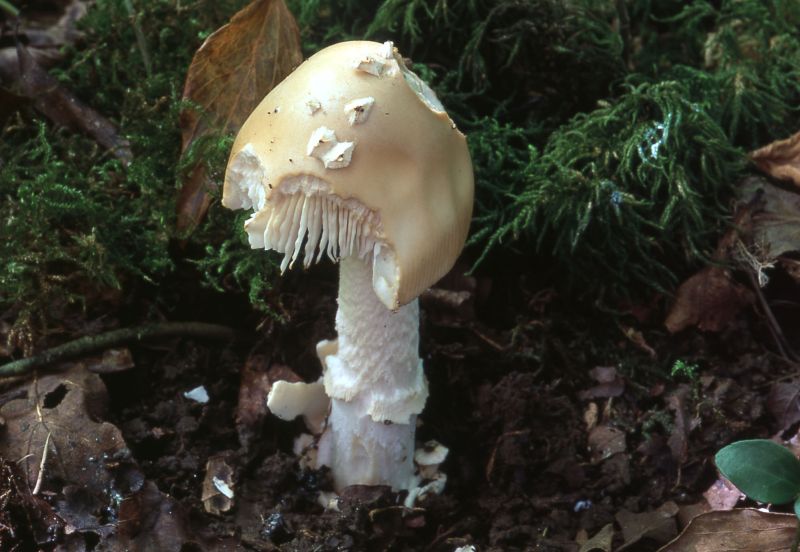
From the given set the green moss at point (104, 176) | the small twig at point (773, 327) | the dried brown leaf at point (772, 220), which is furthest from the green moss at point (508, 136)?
the small twig at point (773, 327)

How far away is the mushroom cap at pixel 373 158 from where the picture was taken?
2182 millimetres

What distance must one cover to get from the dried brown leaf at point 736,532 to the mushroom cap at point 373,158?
130 centimetres

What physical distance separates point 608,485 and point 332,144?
1.82m

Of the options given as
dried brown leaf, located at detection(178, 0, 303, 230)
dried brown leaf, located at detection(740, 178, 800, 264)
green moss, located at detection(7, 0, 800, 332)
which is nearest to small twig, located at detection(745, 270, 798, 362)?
dried brown leaf, located at detection(740, 178, 800, 264)

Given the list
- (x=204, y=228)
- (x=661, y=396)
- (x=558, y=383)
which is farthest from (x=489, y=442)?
(x=204, y=228)

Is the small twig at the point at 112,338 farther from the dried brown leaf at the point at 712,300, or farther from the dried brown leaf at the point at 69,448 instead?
the dried brown leaf at the point at 712,300

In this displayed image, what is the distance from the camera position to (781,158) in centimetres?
352

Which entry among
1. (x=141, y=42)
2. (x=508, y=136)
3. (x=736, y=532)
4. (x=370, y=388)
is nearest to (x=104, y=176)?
(x=141, y=42)

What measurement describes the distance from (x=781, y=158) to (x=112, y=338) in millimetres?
3000

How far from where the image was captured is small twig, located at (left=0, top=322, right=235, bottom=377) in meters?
3.03

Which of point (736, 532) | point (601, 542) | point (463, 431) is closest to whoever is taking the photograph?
point (736, 532)

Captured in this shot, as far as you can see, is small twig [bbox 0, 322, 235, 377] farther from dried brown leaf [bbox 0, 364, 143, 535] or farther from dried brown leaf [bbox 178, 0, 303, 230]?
dried brown leaf [bbox 178, 0, 303, 230]

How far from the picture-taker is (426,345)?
3.37m

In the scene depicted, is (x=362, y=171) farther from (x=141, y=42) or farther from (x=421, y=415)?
(x=141, y=42)
